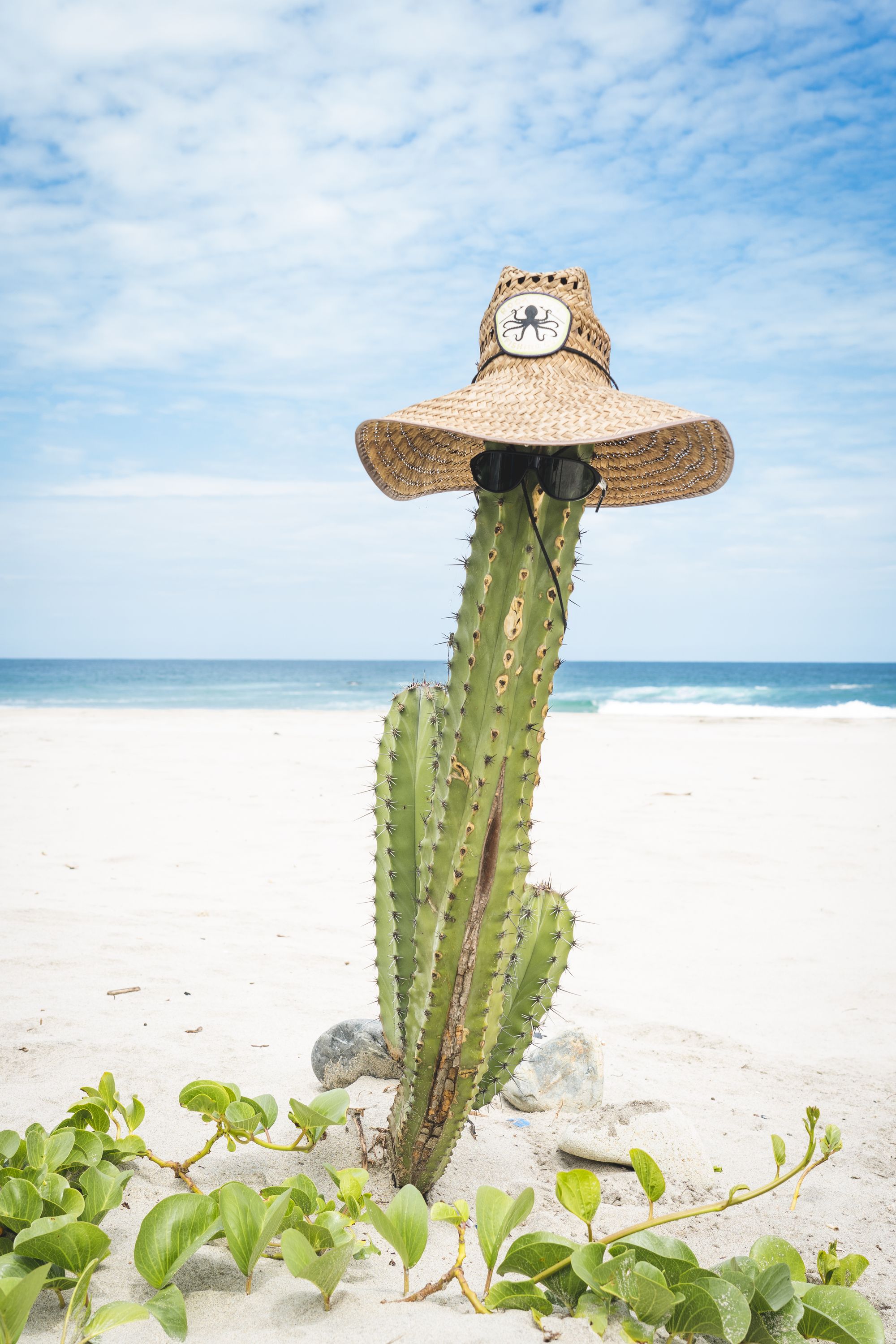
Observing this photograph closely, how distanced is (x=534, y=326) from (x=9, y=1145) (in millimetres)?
2235

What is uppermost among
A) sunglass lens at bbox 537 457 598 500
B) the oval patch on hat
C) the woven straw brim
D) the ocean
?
the oval patch on hat

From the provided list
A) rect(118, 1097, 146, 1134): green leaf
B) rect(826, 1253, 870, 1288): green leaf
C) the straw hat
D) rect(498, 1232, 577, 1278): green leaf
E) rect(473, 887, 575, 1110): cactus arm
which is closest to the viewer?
rect(498, 1232, 577, 1278): green leaf

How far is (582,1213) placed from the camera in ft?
5.43

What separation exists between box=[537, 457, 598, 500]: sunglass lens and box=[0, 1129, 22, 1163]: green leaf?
180 cm

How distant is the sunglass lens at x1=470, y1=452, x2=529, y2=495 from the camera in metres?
1.88

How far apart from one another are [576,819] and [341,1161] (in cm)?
588

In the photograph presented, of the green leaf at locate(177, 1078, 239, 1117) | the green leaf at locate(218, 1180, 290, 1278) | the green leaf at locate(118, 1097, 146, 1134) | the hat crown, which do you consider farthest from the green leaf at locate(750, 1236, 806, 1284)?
the hat crown

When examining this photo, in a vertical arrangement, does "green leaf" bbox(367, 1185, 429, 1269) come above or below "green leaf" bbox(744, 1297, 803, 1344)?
above

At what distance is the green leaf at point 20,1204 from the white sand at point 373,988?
0.19 metres

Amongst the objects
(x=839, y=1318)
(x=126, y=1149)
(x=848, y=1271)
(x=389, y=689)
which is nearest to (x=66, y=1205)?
(x=126, y=1149)

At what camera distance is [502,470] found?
1.88 m

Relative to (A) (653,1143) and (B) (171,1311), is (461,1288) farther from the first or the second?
(A) (653,1143)

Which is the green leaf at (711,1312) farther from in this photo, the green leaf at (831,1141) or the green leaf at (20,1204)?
the green leaf at (20,1204)

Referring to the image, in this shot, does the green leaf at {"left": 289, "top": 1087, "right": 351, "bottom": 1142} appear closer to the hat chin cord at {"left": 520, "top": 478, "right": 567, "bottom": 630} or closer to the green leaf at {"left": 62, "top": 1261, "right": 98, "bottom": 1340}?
the green leaf at {"left": 62, "top": 1261, "right": 98, "bottom": 1340}
